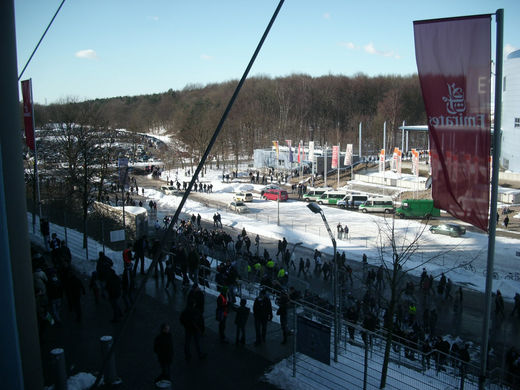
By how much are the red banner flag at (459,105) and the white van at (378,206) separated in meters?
31.5

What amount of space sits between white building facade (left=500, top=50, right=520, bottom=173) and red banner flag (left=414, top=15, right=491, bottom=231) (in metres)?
49.2

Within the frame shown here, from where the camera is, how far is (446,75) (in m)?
7.19

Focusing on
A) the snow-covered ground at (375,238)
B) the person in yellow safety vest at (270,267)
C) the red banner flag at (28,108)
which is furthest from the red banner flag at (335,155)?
the red banner flag at (28,108)

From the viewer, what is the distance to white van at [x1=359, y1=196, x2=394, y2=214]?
126ft

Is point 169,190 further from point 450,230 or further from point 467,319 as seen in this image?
point 467,319

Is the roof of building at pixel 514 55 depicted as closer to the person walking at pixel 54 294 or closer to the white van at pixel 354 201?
the white van at pixel 354 201

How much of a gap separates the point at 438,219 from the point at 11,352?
35949 mm

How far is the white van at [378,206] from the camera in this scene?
1510 inches

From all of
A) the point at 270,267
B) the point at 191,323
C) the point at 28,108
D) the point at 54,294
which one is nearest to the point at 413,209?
the point at 270,267

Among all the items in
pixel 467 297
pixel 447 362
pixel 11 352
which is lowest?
A: pixel 467 297

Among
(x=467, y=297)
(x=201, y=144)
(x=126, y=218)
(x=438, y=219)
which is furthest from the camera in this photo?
(x=201, y=144)

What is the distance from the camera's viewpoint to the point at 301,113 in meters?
93.6

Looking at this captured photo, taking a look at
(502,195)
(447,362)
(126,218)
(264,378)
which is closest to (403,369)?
(447,362)

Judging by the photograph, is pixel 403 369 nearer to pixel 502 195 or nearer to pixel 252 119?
pixel 502 195
